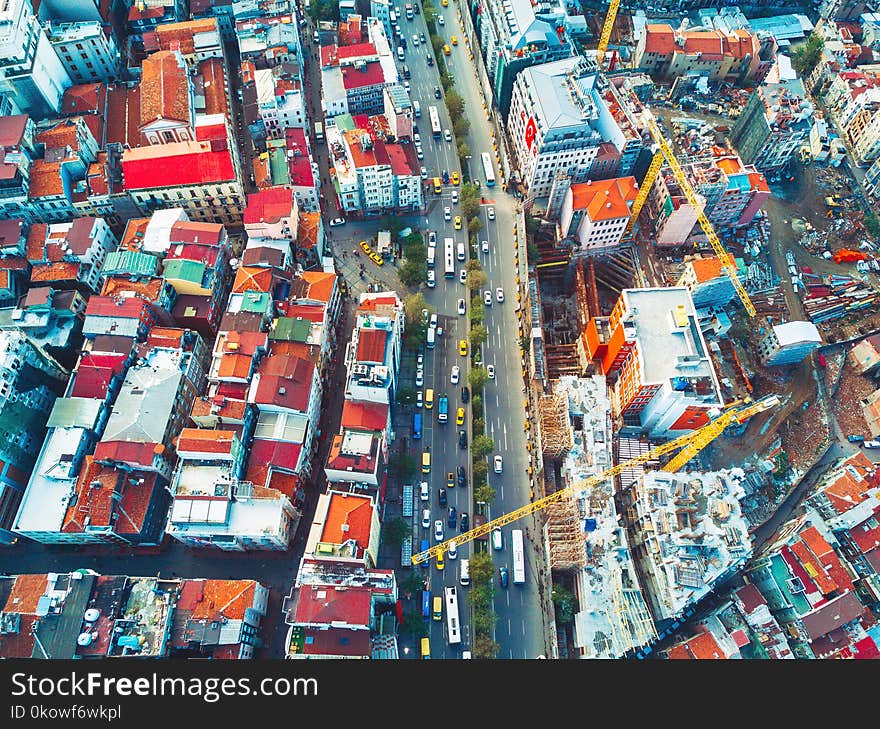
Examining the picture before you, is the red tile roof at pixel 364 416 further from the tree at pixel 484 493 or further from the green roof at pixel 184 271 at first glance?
the green roof at pixel 184 271

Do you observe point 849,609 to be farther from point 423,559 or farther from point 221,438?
point 221,438

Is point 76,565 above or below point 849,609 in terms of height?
above

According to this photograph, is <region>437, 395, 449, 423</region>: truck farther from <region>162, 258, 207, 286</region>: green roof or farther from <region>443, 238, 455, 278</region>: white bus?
<region>162, 258, 207, 286</region>: green roof

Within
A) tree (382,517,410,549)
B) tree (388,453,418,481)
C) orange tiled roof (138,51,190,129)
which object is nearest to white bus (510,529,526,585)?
tree (382,517,410,549)

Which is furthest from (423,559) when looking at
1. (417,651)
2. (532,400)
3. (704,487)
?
(704,487)

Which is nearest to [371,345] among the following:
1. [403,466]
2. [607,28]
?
[403,466]

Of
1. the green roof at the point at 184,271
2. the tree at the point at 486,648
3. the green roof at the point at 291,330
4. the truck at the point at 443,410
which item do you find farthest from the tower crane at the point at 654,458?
the green roof at the point at 184,271
